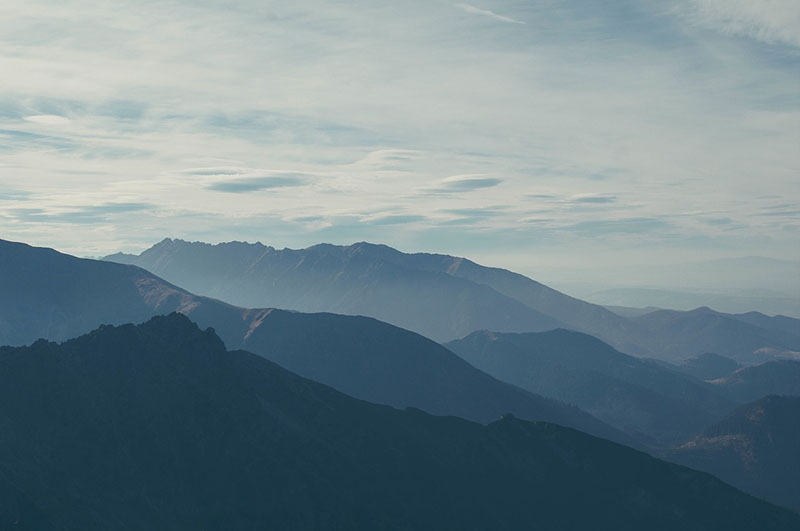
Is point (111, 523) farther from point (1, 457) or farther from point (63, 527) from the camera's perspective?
point (1, 457)

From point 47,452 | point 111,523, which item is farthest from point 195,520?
point 47,452

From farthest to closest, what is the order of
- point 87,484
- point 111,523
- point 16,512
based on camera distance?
point 87,484
point 111,523
point 16,512

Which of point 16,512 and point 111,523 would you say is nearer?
point 16,512

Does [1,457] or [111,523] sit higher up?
[1,457]

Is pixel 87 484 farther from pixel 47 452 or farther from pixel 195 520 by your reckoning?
pixel 195 520

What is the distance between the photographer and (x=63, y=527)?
17488 centimetres

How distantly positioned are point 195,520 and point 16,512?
133ft

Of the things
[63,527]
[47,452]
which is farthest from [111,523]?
[47,452]

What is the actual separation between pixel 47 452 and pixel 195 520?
37.7 metres

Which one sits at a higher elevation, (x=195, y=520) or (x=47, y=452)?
(x=47, y=452)

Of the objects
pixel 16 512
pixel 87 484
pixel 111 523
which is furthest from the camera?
pixel 87 484

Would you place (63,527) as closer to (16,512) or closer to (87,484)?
(16,512)

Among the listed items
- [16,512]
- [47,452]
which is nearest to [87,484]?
[47,452]

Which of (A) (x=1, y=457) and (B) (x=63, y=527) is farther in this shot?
(A) (x=1, y=457)
